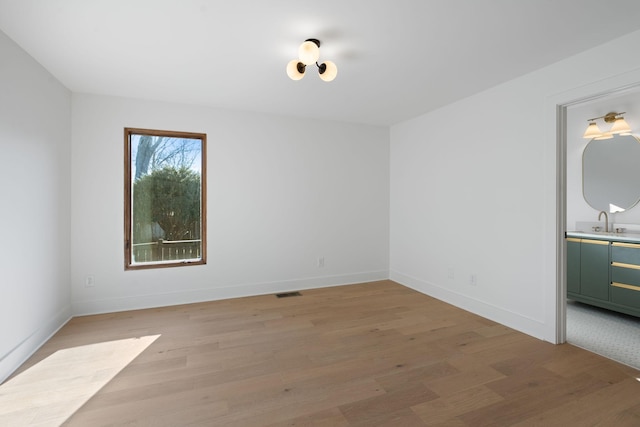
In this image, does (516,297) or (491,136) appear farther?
(491,136)

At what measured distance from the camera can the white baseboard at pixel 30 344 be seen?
2209 mm

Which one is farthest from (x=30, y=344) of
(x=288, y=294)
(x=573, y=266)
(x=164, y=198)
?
(x=573, y=266)

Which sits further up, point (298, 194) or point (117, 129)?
point (117, 129)

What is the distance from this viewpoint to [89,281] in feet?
11.4

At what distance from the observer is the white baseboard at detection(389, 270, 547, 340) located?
9.49 feet

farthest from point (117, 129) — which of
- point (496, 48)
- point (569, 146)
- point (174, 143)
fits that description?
point (569, 146)

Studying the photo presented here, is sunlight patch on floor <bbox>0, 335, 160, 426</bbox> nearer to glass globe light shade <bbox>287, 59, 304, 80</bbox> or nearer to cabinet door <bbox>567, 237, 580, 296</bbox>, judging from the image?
glass globe light shade <bbox>287, 59, 304, 80</bbox>

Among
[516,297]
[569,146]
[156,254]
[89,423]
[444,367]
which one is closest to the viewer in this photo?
[89,423]

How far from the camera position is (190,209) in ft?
13.0

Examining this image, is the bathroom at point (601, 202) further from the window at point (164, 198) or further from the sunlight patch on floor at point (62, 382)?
the window at point (164, 198)

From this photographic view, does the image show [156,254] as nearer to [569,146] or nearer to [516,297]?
[516,297]

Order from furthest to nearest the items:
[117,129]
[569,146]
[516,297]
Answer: [569,146]
[117,129]
[516,297]

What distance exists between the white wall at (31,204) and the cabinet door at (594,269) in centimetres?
563

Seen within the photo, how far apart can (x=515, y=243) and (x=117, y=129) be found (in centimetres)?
457
